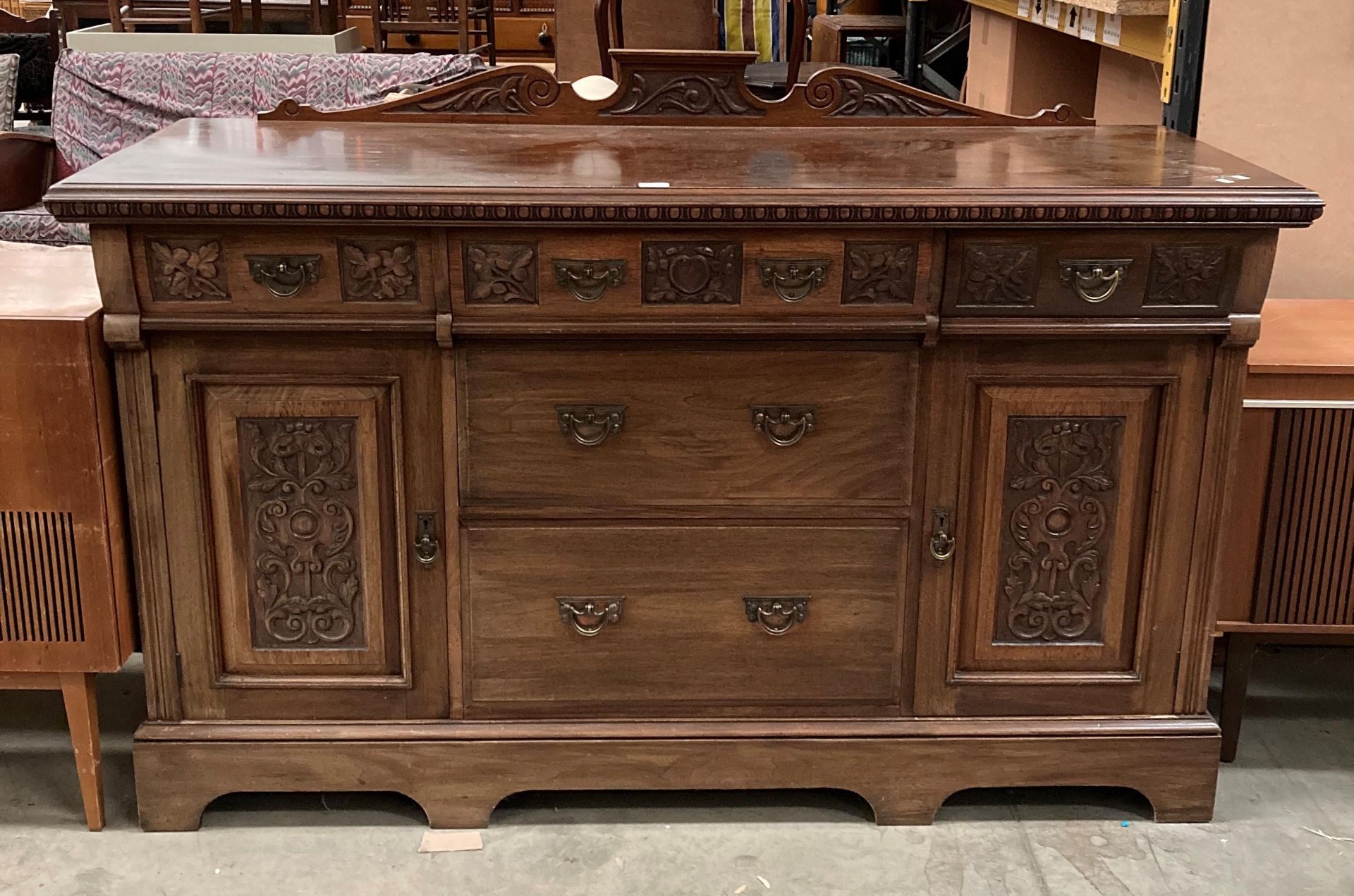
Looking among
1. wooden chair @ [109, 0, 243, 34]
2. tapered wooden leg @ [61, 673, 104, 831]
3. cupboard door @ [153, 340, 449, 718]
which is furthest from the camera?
wooden chair @ [109, 0, 243, 34]

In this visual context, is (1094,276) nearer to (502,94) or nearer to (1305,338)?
(1305,338)

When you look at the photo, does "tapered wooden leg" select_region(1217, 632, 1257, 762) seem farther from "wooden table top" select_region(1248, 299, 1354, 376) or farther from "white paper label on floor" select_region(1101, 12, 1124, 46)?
"white paper label on floor" select_region(1101, 12, 1124, 46)

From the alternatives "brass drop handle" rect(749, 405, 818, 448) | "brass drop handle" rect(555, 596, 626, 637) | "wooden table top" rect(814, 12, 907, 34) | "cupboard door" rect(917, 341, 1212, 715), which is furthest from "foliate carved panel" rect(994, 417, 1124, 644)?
"wooden table top" rect(814, 12, 907, 34)

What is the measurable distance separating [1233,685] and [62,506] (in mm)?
1771

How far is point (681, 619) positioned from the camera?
6.27ft

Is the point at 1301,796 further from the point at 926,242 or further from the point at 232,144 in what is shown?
the point at 232,144

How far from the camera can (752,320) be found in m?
1.76

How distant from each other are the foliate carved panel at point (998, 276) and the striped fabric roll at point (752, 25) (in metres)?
3.12

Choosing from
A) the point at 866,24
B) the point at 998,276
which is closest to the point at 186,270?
the point at 998,276

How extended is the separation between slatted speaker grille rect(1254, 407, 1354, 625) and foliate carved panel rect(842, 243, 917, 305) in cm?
65

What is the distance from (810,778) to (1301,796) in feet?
2.56

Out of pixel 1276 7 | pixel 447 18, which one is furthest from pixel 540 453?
pixel 447 18

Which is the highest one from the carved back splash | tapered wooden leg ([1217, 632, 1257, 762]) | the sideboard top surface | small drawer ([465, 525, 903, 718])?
the carved back splash

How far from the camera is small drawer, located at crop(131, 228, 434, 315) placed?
1.70 meters
